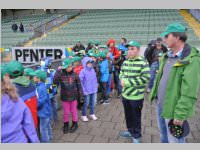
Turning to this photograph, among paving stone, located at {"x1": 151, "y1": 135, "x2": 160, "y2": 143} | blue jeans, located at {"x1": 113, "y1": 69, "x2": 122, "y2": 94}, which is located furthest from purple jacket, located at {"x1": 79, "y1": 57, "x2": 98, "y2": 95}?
blue jeans, located at {"x1": 113, "y1": 69, "x2": 122, "y2": 94}

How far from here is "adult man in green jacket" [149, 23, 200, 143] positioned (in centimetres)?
224

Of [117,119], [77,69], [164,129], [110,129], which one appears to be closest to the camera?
[164,129]

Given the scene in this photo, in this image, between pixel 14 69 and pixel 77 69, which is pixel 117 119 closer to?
pixel 77 69

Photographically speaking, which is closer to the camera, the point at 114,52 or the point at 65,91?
the point at 65,91

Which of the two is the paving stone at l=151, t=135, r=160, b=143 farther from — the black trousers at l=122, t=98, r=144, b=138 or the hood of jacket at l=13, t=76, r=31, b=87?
the hood of jacket at l=13, t=76, r=31, b=87

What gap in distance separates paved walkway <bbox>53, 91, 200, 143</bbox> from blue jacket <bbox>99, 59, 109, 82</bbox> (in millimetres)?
748

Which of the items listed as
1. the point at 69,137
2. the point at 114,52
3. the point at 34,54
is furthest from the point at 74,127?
the point at 34,54

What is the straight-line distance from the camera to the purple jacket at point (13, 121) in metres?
2.00

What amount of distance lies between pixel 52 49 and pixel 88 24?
8972 mm

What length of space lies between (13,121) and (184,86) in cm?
166

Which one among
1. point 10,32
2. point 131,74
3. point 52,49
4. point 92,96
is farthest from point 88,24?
point 131,74

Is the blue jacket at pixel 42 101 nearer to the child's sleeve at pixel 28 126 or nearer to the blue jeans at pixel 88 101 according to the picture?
the child's sleeve at pixel 28 126

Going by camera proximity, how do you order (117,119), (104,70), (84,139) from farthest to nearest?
(104,70) → (117,119) → (84,139)

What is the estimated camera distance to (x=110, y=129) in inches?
167
